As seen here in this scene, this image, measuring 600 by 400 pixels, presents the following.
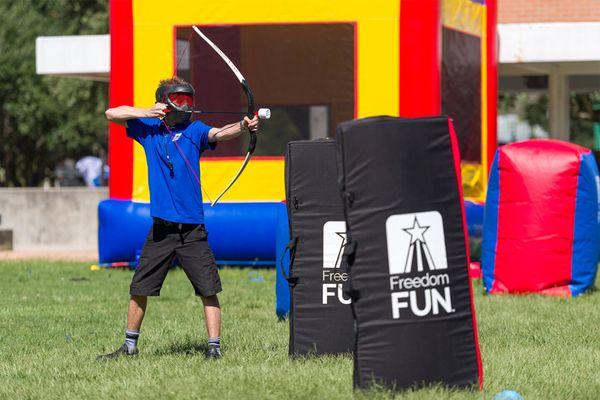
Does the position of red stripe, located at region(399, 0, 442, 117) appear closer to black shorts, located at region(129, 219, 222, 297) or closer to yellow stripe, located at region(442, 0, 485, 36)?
yellow stripe, located at region(442, 0, 485, 36)

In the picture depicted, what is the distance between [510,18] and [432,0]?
7.34 meters

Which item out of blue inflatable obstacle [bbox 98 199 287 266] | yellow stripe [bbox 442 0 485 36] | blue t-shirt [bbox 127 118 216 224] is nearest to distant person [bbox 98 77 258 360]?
blue t-shirt [bbox 127 118 216 224]

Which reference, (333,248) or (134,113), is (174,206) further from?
→ (333,248)

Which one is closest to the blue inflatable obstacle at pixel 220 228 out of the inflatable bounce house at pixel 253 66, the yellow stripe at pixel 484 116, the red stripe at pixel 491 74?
the inflatable bounce house at pixel 253 66

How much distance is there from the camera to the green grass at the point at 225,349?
22.2 feet

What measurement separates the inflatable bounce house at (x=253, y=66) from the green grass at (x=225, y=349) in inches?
65.0

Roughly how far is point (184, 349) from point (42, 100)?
26.1 m

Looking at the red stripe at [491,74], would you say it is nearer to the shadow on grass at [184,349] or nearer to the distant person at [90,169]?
the shadow on grass at [184,349]

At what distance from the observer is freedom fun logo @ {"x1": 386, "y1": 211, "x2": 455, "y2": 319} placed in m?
6.35

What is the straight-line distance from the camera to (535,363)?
306 inches

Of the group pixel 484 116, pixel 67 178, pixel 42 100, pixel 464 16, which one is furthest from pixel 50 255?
pixel 67 178

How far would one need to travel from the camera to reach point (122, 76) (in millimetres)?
15406

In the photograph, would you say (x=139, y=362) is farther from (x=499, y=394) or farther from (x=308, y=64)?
(x=308, y=64)

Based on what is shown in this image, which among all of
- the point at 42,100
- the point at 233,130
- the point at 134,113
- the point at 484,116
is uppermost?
the point at 42,100
